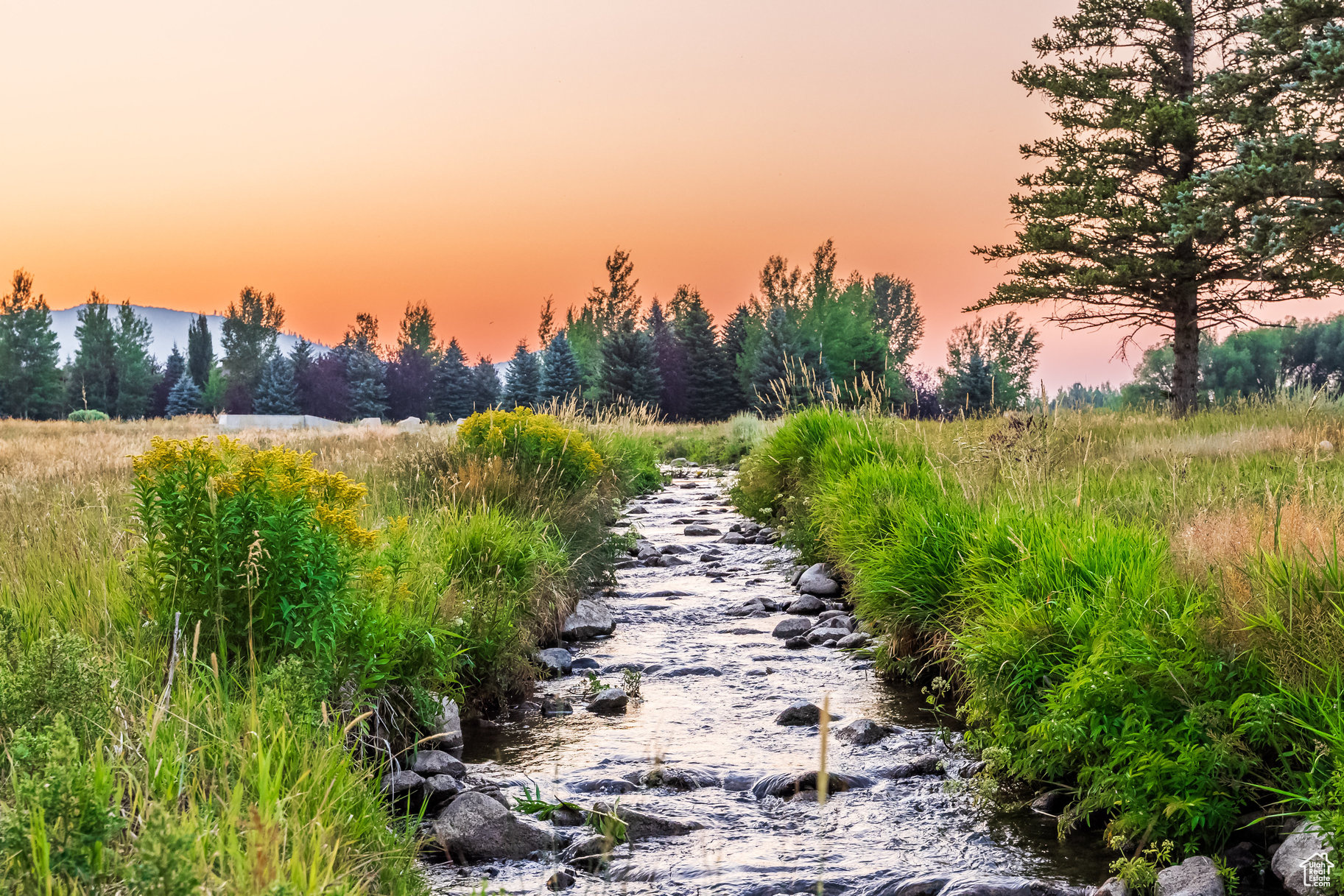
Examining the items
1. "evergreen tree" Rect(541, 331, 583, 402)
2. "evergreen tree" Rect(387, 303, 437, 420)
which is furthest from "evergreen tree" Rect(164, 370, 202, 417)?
"evergreen tree" Rect(541, 331, 583, 402)

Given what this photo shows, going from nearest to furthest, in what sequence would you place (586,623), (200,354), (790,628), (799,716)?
(799,716) → (790,628) → (586,623) → (200,354)

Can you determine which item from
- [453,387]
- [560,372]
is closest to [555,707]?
[560,372]

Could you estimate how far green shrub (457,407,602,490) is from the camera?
31.7ft

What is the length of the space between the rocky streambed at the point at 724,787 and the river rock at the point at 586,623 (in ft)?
0.07

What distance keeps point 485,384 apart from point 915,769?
69.1 meters

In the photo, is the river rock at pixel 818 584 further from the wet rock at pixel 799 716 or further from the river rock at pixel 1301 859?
the river rock at pixel 1301 859

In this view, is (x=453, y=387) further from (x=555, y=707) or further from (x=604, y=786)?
(x=604, y=786)

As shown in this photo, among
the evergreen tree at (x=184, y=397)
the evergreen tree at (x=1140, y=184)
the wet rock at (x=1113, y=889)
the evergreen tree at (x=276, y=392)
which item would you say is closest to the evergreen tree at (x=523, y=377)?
the evergreen tree at (x=276, y=392)

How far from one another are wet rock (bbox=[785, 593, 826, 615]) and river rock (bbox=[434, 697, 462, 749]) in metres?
3.47

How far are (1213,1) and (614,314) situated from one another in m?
51.7

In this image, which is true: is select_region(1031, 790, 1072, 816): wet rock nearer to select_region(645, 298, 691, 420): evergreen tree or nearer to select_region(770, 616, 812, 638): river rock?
select_region(770, 616, 812, 638): river rock

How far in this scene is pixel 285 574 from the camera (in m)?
3.41

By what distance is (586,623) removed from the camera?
674 cm

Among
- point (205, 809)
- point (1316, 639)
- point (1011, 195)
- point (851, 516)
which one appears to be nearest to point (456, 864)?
point (205, 809)
